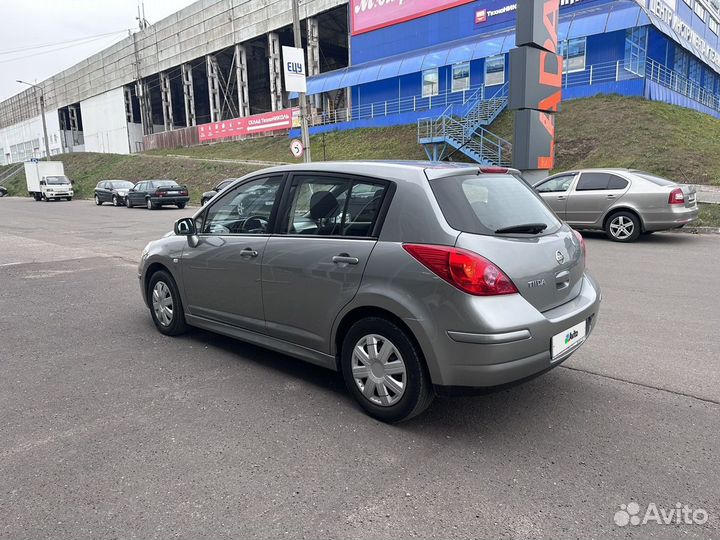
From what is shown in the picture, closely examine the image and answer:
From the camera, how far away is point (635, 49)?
1022 inches

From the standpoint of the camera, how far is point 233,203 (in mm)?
4562

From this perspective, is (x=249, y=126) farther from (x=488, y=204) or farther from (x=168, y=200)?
(x=488, y=204)

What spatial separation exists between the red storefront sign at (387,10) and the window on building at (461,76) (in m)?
4.06

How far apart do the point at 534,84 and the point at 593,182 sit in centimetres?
459

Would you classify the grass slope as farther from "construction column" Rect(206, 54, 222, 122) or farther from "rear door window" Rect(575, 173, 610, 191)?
"construction column" Rect(206, 54, 222, 122)

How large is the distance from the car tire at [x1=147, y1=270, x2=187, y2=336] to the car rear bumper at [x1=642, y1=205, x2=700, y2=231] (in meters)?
9.24

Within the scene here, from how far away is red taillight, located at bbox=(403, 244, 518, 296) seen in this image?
3002mm

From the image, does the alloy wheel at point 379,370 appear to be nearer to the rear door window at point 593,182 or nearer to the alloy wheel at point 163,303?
the alloy wheel at point 163,303

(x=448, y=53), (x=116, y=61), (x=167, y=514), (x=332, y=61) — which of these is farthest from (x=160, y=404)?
(x=116, y=61)

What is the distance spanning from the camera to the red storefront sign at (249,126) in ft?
139

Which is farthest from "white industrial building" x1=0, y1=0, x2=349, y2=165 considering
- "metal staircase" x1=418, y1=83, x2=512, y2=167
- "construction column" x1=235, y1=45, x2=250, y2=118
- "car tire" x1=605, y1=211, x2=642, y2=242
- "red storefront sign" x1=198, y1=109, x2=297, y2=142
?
"car tire" x1=605, y1=211, x2=642, y2=242

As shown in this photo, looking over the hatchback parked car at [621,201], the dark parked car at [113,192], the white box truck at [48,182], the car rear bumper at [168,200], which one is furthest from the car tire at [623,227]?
the white box truck at [48,182]

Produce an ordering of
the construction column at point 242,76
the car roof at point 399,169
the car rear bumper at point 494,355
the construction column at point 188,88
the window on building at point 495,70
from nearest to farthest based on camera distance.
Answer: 1. the car rear bumper at point 494,355
2. the car roof at point 399,169
3. the window on building at point 495,70
4. the construction column at point 242,76
5. the construction column at point 188,88

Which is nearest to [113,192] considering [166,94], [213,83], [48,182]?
[48,182]
